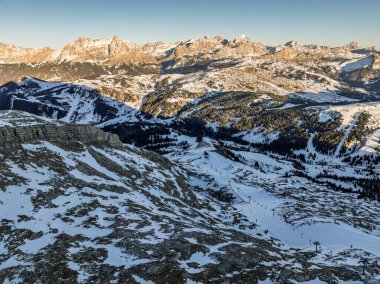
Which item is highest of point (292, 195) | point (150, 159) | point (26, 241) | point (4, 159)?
point (4, 159)

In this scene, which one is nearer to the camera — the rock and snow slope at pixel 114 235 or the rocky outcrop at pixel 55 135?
the rock and snow slope at pixel 114 235

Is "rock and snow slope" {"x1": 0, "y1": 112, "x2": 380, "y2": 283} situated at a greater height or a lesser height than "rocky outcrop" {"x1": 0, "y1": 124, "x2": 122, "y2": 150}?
lesser

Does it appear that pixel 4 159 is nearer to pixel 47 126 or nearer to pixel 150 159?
pixel 47 126

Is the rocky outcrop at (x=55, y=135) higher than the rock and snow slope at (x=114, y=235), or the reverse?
the rocky outcrop at (x=55, y=135)

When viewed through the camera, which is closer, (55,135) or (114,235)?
(114,235)

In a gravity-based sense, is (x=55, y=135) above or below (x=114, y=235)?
above

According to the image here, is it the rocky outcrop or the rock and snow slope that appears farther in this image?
the rocky outcrop

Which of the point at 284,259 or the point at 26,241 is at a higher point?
the point at 26,241

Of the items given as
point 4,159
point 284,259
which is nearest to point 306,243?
point 284,259
